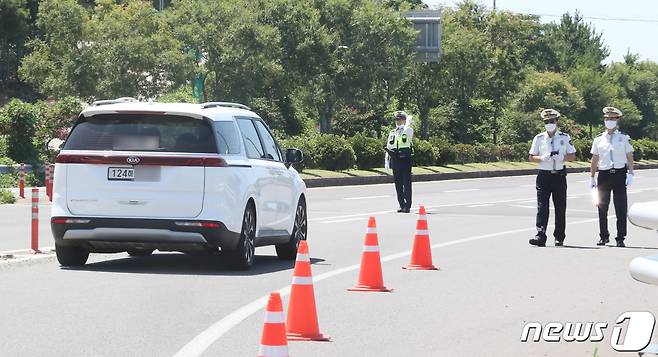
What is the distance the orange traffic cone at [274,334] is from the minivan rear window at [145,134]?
7371 mm

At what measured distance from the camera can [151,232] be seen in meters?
14.3

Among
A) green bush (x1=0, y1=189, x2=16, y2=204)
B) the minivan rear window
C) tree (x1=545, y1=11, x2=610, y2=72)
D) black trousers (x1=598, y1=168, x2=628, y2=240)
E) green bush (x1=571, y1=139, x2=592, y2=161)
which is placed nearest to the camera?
the minivan rear window

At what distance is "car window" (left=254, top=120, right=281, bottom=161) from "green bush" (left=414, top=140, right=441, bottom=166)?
122 feet

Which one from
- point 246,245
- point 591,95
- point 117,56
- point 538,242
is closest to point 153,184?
point 246,245

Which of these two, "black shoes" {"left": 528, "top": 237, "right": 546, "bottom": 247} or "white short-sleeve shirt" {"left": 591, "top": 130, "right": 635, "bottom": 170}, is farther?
"white short-sleeve shirt" {"left": 591, "top": 130, "right": 635, "bottom": 170}

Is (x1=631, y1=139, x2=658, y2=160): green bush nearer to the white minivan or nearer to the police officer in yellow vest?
the police officer in yellow vest

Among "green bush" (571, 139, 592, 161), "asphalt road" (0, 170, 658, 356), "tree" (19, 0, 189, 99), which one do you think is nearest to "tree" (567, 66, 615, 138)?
"green bush" (571, 139, 592, 161)

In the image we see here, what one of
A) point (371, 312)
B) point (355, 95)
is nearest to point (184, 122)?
point (371, 312)

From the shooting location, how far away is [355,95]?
5862 centimetres

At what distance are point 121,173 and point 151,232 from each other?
0.70 metres

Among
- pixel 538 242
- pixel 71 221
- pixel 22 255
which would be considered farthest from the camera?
pixel 538 242

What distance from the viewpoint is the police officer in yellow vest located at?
26844 mm

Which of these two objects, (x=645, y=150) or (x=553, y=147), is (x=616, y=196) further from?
(x=645, y=150)

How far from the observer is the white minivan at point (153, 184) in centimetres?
1438
